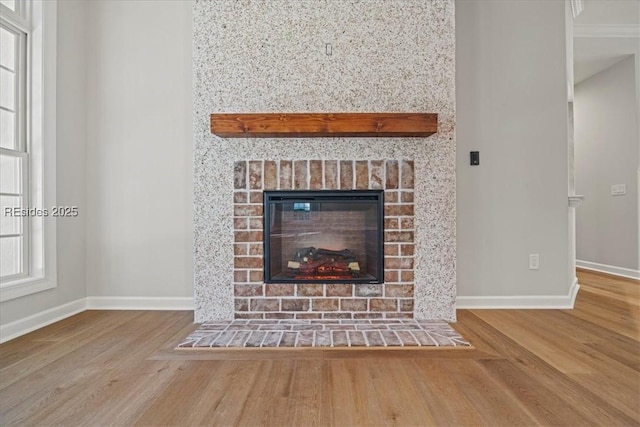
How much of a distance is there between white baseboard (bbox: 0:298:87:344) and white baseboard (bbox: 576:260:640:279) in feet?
18.1

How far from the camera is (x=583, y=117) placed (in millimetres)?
4562

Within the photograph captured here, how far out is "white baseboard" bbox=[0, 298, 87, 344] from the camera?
82.4 inches

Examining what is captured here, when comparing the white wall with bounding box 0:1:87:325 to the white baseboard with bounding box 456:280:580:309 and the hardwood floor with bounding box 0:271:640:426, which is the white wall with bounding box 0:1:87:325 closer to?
the hardwood floor with bounding box 0:271:640:426

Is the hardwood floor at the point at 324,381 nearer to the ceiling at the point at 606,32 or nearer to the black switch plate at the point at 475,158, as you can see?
the black switch plate at the point at 475,158

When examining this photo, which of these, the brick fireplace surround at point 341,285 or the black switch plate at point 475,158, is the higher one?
the black switch plate at point 475,158

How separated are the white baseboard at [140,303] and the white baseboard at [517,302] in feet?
7.26

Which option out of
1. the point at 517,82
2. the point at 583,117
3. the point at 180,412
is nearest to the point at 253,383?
the point at 180,412

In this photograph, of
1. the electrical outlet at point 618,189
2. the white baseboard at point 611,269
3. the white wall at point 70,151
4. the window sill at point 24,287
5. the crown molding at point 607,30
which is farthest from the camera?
the electrical outlet at point 618,189

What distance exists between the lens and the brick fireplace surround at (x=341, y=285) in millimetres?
2432

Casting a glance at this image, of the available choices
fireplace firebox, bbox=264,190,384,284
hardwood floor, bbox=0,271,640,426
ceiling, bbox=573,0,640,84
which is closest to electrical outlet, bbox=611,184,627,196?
ceiling, bbox=573,0,640,84

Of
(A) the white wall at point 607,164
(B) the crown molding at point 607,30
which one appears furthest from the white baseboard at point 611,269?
(B) the crown molding at point 607,30

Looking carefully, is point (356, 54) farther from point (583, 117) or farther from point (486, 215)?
point (583, 117)

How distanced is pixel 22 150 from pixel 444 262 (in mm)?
3043

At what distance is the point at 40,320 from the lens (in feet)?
7.61
